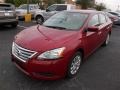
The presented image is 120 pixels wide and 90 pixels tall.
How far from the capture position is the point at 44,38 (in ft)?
13.2

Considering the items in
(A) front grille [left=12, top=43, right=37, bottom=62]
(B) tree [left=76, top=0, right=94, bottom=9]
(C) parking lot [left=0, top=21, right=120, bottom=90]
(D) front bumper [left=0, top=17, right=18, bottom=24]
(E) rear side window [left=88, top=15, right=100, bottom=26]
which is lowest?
(C) parking lot [left=0, top=21, right=120, bottom=90]

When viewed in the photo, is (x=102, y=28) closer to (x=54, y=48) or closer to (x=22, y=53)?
(x=54, y=48)

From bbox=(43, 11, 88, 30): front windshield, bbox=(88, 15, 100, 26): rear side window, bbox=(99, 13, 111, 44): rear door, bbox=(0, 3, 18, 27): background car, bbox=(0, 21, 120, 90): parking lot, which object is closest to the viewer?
bbox=(0, 21, 120, 90): parking lot

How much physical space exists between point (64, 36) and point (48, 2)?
3024cm

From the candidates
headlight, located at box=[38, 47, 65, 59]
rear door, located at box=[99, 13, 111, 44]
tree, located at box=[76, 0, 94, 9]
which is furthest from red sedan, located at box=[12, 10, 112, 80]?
tree, located at box=[76, 0, 94, 9]

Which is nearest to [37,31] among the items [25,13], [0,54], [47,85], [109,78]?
[47,85]

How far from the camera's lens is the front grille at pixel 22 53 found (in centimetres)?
362

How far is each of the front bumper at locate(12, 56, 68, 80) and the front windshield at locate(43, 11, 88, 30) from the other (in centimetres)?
138

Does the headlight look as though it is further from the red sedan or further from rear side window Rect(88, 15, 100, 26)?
rear side window Rect(88, 15, 100, 26)

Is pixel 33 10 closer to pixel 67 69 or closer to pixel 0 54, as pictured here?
pixel 0 54

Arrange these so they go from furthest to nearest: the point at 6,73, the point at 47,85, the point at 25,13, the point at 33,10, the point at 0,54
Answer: the point at 33,10 < the point at 25,13 < the point at 0,54 < the point at 6,73 < the point at 47,85

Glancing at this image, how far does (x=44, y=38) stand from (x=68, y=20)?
135 centimetres

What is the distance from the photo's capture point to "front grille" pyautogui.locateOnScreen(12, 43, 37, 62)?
3621mm

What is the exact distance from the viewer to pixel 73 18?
5.16m
